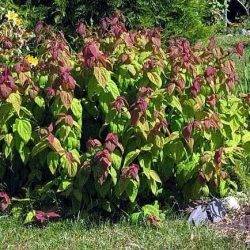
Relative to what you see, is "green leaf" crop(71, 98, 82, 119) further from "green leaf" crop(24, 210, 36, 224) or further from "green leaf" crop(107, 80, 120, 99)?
"green leaf" crop(24, 210, 36, 224)

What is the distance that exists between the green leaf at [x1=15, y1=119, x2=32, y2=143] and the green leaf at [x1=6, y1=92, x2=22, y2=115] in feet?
0.35

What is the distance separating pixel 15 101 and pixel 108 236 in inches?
42.2

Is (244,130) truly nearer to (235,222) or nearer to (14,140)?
(235,222)

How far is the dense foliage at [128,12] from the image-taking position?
24.0ft

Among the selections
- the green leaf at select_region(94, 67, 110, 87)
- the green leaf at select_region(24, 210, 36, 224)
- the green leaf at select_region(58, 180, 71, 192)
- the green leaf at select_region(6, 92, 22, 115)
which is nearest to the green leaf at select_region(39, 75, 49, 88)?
the green leaf at select_region(6, 92, 22, 115)

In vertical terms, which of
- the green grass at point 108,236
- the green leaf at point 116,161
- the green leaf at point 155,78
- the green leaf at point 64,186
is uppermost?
the green leaf at point 155,78

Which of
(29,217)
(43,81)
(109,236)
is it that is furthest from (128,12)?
(109,236)

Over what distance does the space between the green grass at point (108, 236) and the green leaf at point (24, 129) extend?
0.60m

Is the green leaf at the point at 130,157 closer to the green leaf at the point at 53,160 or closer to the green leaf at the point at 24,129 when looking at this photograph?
the green leaf at the point at 53,160

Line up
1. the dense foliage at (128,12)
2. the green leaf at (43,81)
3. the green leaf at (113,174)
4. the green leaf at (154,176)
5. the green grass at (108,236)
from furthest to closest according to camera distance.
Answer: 1. the dense foliage at (128,12)
2. the green leaf at (43,81)
3. the green leaf at (154,176)
4. the green leaf at (113,174)
5. the green grass at (108,236)

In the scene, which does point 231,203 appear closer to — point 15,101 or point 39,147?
point 39,147

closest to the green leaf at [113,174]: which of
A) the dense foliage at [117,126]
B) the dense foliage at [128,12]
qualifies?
the dense foliage at [117,126]

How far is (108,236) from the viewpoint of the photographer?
14.8 feet

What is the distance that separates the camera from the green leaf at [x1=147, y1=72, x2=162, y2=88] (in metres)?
4.66
